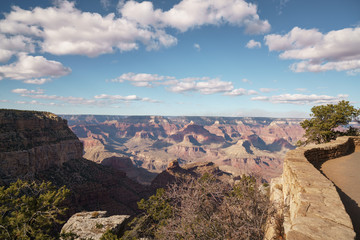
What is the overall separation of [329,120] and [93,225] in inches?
1236

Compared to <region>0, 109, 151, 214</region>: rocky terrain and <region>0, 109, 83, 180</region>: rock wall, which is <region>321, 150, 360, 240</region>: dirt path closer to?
<region>0, 109, 151, 214</region>: rocky terrain

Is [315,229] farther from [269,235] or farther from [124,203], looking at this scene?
[124,203]

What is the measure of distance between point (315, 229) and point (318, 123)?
25.7m

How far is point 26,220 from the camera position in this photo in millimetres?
11258

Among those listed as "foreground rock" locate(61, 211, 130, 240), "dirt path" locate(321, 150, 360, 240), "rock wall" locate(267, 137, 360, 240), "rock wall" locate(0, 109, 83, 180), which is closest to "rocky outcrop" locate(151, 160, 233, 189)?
"rock wall" locate(0, 109, 83, 180)

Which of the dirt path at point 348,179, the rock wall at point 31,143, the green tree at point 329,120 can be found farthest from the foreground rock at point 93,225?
the rock wall at point 31,143

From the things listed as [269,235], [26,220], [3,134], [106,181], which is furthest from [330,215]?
[106,181]

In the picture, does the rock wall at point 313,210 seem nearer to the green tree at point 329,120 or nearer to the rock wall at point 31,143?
the green tree at point 329,120

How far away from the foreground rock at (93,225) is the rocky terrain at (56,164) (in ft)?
117

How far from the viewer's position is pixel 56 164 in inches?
2498

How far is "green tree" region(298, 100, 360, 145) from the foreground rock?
87.0 feet

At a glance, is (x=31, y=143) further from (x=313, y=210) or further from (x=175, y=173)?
(x=313, y=210)

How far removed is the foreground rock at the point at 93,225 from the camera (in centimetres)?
1756

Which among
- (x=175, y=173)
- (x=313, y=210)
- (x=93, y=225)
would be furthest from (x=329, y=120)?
(x=175, y=173)
